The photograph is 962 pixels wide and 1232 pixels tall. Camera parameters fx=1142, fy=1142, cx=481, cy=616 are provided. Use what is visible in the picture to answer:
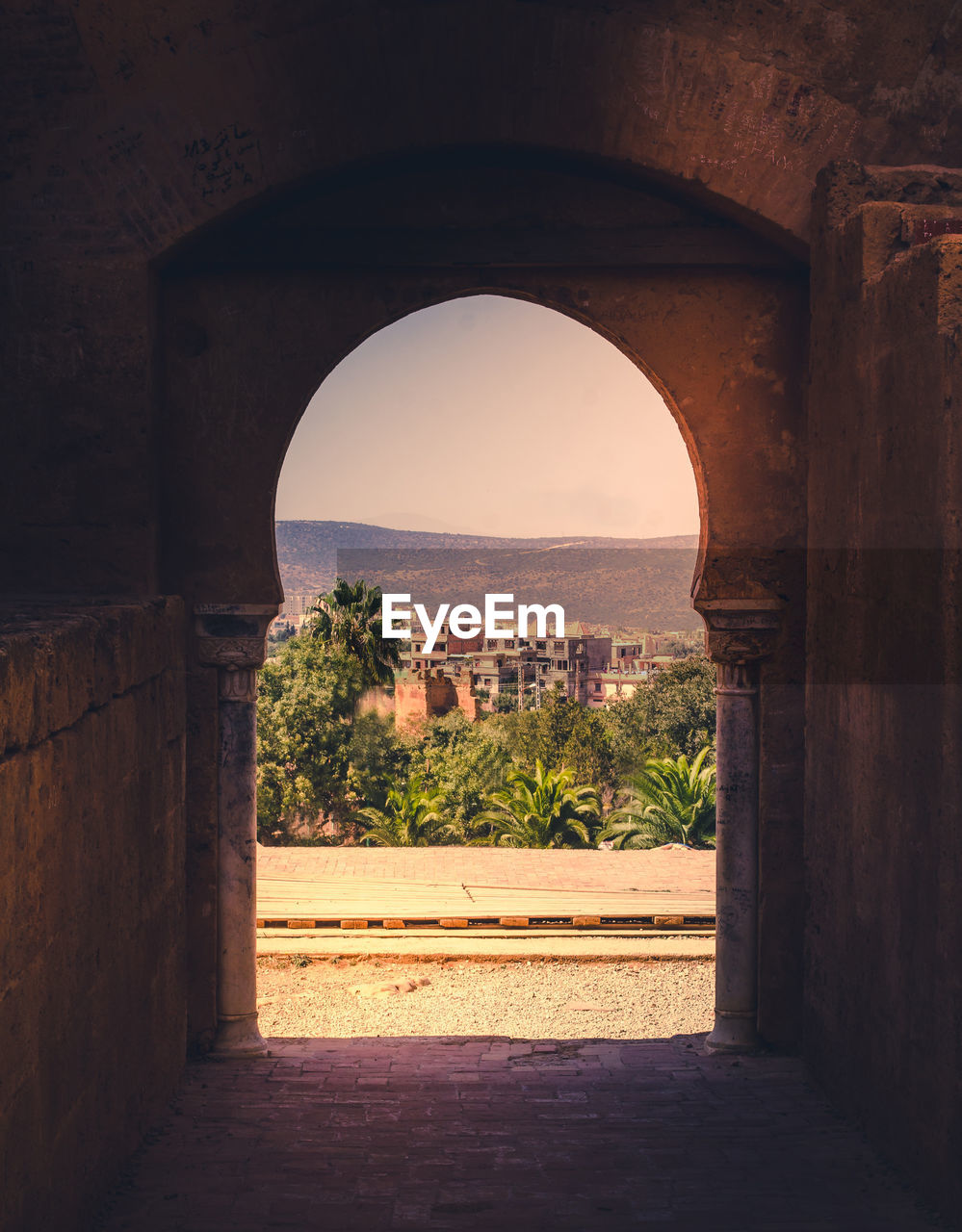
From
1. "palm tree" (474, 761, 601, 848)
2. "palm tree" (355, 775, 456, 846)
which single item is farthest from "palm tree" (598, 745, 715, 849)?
"palm tree" (355, 775, 456, 846)

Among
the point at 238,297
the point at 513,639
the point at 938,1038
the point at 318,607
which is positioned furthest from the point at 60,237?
the point at 513,639

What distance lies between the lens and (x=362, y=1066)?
19.6 feet

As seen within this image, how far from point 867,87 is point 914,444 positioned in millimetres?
2181

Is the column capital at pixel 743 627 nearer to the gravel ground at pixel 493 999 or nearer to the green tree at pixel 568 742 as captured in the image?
the gravel ground at pixel 493 999

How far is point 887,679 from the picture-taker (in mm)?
4680

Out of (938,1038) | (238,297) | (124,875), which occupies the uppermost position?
(238,297)

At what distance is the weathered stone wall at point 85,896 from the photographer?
326 centimetres

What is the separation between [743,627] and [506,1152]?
2.78 m

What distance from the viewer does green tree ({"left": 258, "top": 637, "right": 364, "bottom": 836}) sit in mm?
35125

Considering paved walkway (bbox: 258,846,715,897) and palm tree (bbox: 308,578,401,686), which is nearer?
paved walkway (bbox: 258,846,715,897)

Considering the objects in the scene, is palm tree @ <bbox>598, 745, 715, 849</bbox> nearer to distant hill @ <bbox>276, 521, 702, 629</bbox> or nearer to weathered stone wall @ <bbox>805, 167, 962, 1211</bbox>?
weathered stone wall @ <bbox>805, 167, 962, 1211</bbox>

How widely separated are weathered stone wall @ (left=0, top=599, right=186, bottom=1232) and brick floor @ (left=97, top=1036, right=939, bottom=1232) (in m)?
0.33

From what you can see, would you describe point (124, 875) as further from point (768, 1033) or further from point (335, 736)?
point (335, 736)

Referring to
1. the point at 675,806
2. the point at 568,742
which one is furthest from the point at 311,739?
the point at 675,806
